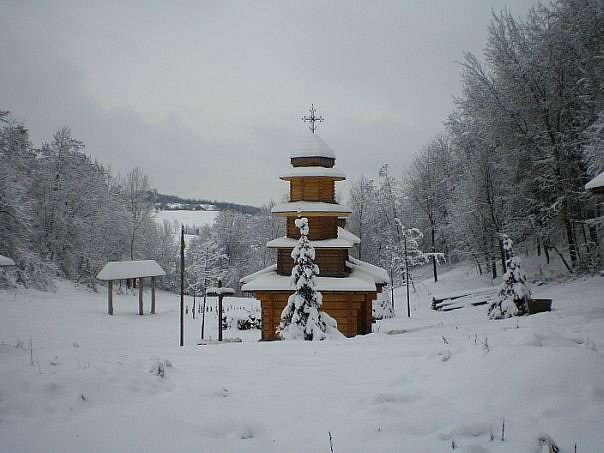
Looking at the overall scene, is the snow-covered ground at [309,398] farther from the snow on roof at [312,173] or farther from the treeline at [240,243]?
the treeline at [240,243]

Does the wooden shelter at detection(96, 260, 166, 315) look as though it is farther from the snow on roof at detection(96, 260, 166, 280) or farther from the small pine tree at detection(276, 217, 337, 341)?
the small pine tree at detection(276, 217, 337, 341)

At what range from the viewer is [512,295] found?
52.1 ft

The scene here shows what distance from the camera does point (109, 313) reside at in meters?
24.9

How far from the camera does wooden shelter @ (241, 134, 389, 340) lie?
17.2m

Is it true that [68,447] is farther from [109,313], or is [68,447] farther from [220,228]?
[220,228]

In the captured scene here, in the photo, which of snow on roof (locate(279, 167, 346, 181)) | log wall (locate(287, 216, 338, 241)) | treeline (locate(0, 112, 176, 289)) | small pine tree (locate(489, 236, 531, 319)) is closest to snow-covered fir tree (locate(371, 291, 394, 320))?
log wall (locate(287, 216, 338, 241))

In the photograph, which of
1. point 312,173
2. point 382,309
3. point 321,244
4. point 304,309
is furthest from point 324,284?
point 382,309

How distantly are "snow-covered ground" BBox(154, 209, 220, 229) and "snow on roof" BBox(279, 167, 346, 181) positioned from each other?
5694cm

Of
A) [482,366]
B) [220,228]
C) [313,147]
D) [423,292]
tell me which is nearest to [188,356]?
[482,366]

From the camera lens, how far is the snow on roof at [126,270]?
26.4 m

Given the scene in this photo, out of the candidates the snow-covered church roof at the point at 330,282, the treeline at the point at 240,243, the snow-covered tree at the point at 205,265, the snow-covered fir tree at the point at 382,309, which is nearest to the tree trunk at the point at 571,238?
the snow-covered church roof at the point at 330,282

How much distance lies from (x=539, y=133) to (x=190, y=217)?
69867 millimetres

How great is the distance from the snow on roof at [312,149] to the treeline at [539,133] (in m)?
9.55

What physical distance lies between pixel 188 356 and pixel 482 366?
4841 mm
